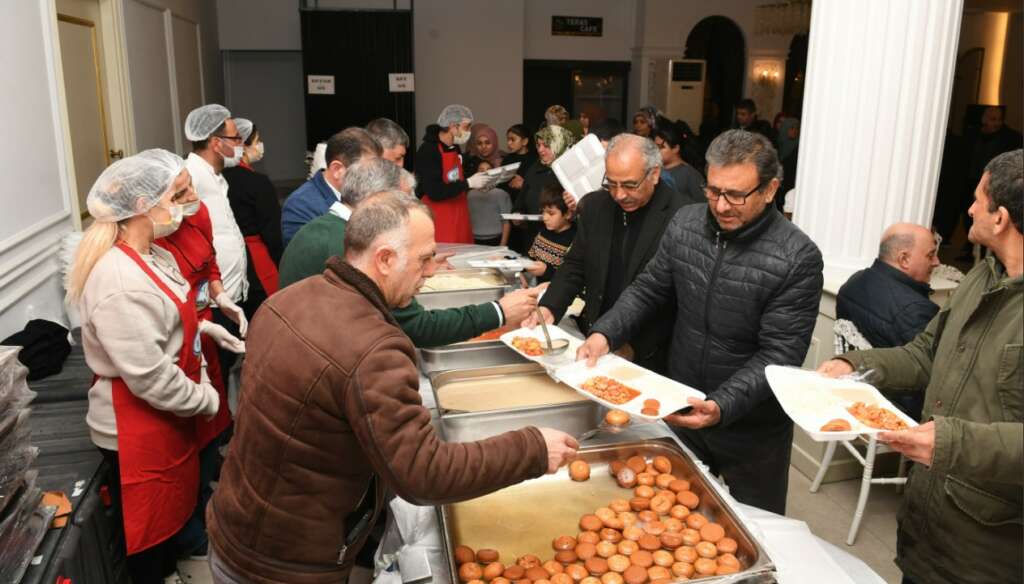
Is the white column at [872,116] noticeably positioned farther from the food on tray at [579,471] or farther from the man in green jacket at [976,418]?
the food on tray at [579,471]

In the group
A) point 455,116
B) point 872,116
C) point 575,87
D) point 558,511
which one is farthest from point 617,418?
point 575,87

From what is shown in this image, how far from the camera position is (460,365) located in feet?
6.57

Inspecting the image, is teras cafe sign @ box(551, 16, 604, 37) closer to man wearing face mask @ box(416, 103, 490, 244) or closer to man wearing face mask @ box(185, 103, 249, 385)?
man wearing face mask @ box(416, 103, 490, 244)

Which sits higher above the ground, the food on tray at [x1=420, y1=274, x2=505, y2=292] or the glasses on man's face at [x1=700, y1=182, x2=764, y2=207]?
the glasses on man's face at [x1=700, y1=182, x2=764, y2=207]

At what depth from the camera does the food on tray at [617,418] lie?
154 cm

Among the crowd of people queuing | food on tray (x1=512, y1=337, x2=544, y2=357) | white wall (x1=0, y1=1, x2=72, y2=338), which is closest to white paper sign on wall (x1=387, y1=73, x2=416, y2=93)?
the crowd of people queuing

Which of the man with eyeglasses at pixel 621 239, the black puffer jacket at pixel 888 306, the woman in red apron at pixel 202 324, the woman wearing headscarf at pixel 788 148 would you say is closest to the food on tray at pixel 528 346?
the man with eyeglasses at pixel 621 239

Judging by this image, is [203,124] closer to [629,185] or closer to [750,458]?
[629,185]

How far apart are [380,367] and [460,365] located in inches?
39.6

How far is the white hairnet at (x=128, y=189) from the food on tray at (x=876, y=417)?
1.66 metres

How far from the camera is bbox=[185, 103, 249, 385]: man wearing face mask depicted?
9.21ft

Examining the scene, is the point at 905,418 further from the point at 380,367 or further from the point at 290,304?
the point at 290,304

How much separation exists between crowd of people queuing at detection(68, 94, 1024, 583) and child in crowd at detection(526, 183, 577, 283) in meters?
0.01

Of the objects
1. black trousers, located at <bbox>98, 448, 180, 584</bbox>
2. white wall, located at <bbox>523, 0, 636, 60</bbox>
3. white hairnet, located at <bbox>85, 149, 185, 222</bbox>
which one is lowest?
black trousers, located at <bbox>98, 448, 180, 584</bbox>
